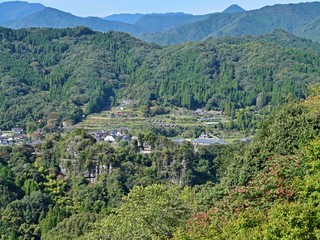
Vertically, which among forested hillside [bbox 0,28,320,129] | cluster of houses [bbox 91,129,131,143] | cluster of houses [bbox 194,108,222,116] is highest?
forested hillside [bbox 0,28,320,129]

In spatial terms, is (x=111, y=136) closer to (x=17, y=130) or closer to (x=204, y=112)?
(x=17, y=130)

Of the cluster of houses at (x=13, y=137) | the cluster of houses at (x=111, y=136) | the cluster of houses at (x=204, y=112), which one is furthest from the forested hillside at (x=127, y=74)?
the cluster of houses at (x=111, y=136)

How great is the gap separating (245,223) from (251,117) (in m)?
52.6

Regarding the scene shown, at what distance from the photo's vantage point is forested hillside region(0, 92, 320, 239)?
11.9 m

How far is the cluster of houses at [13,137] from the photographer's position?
50456 mm

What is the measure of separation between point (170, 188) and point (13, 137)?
40422 mm

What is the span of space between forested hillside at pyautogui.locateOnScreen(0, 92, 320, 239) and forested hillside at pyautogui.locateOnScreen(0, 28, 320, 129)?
1143 inches

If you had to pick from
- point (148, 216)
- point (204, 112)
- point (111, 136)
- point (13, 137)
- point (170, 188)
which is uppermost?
point (170, 188)

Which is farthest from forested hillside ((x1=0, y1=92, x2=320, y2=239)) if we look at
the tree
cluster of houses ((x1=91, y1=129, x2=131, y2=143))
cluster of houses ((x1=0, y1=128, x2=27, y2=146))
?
cluster of houses ((x1=0, y1=128, x2=27, y2=146))

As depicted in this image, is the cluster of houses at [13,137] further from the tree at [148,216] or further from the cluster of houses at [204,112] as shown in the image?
the tree at [148,216]

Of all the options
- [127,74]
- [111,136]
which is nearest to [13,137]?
[111,136]

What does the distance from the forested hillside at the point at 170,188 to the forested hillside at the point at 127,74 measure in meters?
29.0

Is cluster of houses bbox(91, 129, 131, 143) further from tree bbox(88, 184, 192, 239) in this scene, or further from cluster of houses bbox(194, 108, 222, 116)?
tree bbox(88, 184, 192, 239)

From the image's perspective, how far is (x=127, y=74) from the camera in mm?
89000
